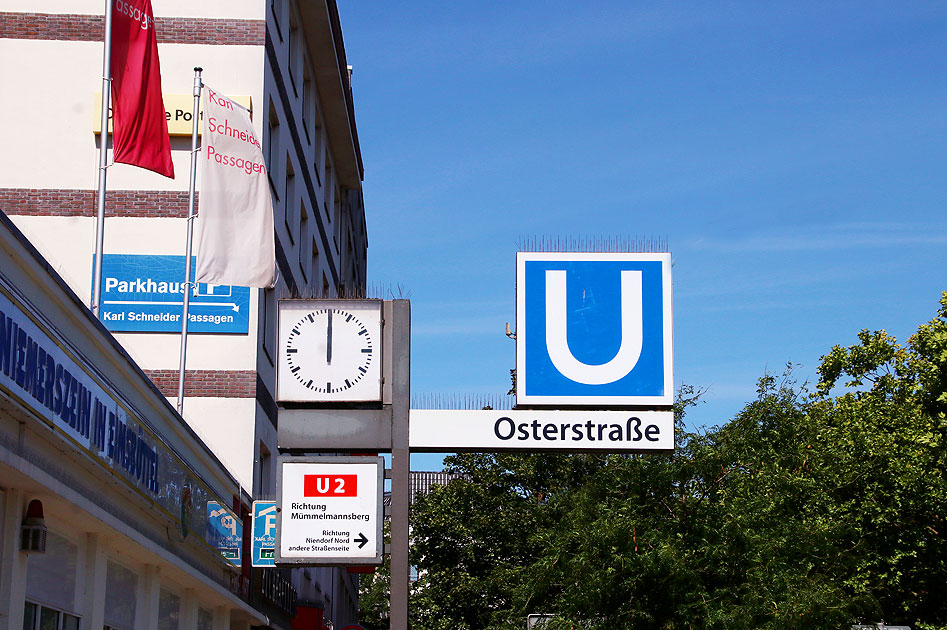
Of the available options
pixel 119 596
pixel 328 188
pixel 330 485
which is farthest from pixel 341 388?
pixel 328 188

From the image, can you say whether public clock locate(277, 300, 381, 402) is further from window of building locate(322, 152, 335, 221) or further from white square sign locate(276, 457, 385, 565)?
window of building locate(322, 152, 335, 221)

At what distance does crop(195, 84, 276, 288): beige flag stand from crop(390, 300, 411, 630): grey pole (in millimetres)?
9550

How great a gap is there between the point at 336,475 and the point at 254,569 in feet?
40.4

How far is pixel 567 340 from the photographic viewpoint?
12469mm

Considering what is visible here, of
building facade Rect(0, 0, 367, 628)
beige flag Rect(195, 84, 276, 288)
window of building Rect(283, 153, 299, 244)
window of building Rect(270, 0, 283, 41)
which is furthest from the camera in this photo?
window of building Rect(283, 153, 299, 244)

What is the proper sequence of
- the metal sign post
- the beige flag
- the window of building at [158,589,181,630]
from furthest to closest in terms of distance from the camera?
the beige flag < the window of building at [158,589,181,630] < the metal sign post

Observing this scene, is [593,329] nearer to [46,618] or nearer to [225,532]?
[46,618]

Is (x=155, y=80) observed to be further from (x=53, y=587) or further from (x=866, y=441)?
(x=866, y=441)

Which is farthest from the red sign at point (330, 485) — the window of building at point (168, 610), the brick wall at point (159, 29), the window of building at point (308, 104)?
the window of building at point (308, 104)

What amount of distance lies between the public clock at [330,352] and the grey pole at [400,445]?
0.17 meters

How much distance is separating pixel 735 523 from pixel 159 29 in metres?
15.6

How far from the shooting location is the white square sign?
11109 mm

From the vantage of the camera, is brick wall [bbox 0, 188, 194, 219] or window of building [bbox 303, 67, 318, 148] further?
window of building [bbox 303, 67, 318, 148]

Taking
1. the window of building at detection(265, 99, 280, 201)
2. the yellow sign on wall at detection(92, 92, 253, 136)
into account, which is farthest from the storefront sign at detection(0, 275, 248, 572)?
the window of building at detection(265, 99, 280, 201)
